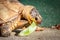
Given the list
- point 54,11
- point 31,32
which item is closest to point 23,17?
point 31,32

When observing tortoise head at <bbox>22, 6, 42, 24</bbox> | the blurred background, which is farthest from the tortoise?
the blurred background

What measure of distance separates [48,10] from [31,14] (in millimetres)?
433

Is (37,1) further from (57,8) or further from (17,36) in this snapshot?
(17,36)

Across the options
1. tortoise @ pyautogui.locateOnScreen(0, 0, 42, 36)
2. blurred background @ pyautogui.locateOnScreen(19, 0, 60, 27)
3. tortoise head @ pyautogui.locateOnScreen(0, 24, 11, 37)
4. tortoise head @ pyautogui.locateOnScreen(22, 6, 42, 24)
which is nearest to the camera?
tortoise head @ pyautogui.locateOnScreen(0, 24, 11, 37)

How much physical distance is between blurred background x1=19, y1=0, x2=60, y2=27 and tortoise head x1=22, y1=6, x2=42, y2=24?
0.26 m

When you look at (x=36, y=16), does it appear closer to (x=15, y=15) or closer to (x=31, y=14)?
(x=31, y=14)

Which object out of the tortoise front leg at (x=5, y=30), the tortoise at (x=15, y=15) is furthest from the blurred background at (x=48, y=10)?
the tortoise front leg at (x=5, y=30)

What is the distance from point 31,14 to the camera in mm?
3107

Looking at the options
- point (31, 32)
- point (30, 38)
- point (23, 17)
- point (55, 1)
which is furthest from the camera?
point (55, 1)

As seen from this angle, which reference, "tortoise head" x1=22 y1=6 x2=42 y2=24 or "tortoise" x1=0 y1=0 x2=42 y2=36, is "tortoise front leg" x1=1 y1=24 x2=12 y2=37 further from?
"tortoise head" x1=22 y1=6 x2=42 y2=24

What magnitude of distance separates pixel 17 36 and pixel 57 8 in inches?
41.5

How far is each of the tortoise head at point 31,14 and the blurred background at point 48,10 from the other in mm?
264

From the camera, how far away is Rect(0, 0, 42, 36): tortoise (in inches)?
113

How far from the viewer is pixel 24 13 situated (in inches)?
121
